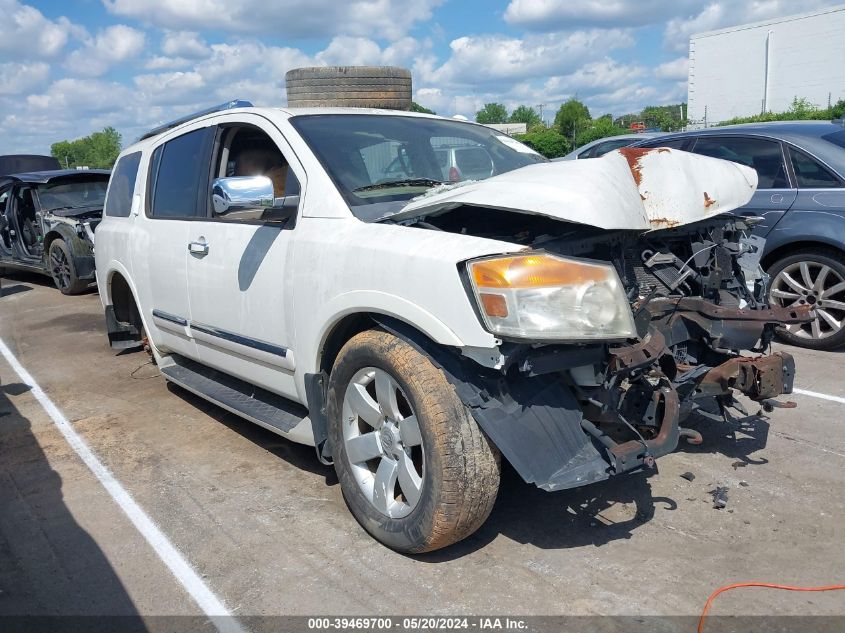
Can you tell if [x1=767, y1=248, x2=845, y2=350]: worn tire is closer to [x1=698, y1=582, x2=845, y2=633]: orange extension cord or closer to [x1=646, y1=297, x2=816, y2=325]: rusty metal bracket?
[x1=646, y1=297, x2=816, y2=325]: rusty metal bracket

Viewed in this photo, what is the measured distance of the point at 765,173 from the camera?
6.04m

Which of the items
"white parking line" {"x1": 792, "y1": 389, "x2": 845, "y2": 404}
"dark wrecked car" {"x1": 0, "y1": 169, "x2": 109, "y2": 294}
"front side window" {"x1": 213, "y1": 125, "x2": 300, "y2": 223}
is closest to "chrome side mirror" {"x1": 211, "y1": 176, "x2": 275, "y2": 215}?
"front side window" {"x1": 213, "y1": 125, "x2": 300, "y2": 223}

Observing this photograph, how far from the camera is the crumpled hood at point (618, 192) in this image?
2742 millimetres

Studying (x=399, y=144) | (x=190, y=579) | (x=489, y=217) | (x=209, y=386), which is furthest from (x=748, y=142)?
(x=190, y=579)

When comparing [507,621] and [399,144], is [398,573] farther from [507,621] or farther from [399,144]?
[399,144]

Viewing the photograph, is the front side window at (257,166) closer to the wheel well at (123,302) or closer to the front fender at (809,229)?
the wheel well at (123,302)

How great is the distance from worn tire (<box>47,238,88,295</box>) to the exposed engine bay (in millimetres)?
8753

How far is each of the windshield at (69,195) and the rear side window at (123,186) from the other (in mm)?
5654

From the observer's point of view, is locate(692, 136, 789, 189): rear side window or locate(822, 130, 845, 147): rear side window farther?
locate(692, 136, 789, 189): rear side window

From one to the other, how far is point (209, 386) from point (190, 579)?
5.42 feet

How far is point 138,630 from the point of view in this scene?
2.71 meters

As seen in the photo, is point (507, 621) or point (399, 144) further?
point (399, 144)

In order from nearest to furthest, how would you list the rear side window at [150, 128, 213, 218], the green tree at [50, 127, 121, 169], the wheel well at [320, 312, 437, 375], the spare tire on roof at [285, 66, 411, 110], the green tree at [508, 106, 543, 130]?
the wheel well at [320, 312, 437, 375] → the rear side window at [150, 128, 213, 218] → the spare tire on roof at [285, 66, 411, 110] → the green tree at [50, 127, 121, 169] → the green tree at [508, 106, 543, 130]

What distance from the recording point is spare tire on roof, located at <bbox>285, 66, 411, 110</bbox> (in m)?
11.5
